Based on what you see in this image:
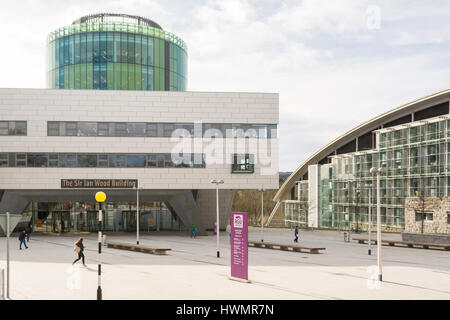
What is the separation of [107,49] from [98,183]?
36.4 metres

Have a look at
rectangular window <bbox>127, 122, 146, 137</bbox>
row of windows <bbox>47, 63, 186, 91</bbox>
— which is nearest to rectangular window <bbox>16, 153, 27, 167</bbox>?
rectangular window <bbox>127, 122, 146, 137</bbox>

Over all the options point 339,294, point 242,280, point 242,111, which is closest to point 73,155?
point 242,111

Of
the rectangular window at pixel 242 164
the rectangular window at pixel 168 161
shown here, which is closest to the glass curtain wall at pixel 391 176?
the rectangular window at pixel 242 164

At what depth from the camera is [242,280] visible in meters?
22.5

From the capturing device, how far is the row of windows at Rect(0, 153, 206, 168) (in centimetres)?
5022

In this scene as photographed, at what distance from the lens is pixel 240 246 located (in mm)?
22500

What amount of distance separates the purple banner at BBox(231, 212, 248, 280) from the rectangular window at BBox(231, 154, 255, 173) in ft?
93.5

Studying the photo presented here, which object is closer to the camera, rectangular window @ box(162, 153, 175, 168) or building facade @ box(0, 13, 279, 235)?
building facade @ box(0, 13, 279, 235)

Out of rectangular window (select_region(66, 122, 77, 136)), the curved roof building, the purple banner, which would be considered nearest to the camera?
the purple banner

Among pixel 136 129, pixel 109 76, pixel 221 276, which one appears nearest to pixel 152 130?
pixel 136 129

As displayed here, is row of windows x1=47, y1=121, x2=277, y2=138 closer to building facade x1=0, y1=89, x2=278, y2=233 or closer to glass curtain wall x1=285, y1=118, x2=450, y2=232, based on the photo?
building facade x1=0, y1=89, x2=278, y2=233

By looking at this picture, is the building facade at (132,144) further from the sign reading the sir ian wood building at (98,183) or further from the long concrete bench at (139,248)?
the long concrete bench at (139,248)

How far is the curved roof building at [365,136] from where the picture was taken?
69.4m

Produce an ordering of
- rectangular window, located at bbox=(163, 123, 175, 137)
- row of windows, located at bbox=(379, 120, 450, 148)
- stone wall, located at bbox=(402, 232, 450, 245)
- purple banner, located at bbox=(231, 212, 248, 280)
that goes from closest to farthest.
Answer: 1. purple banner, located at bbox=(231, 212, 248, 280)
2. stone wall, located at bbox=(402, 232, 450, 245)
3. rectangular window, located at bbox=(163, 123, 175, 137)
4. row of windows, located at bbox=(379, 120, 450, 148)
